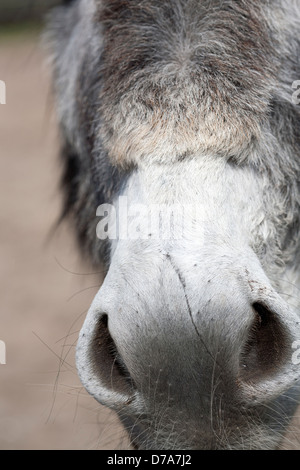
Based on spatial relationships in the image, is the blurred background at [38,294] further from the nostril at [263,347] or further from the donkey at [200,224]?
the nostril at [263,347]

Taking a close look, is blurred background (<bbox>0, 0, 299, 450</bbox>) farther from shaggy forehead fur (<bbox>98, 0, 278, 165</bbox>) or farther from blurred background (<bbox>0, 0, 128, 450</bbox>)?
shaggy forehead fur (<bbox>98, 0, 278, 165</bbox>)

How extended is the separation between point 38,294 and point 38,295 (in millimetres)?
21

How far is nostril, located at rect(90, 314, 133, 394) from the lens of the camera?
1.54m

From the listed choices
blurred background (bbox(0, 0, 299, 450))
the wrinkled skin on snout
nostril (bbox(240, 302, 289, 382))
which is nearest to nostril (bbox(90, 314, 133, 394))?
the wrinkled skin on snout

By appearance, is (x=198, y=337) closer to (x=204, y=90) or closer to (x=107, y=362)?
(x=107, y=362)

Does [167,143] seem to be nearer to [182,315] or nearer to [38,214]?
[182,315]

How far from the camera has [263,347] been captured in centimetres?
148

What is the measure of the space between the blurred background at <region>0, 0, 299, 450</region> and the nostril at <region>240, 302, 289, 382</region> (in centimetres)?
34

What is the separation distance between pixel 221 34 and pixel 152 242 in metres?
0.67

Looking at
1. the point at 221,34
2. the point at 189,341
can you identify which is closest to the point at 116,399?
the point at 189,341

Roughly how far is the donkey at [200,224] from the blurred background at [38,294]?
384 millimetres

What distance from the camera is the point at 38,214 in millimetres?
7168

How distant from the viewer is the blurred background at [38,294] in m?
2.88

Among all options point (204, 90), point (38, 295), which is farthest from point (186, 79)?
point (38, 295)
